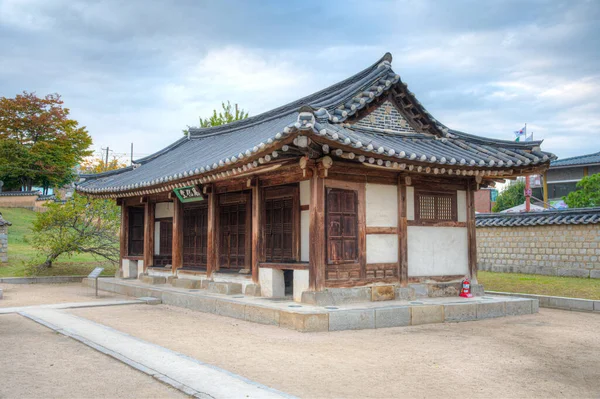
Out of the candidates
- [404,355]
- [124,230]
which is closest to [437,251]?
[404,355]

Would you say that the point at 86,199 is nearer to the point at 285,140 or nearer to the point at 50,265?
the point at 50,265

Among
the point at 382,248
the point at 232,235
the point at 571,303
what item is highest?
the point at 232,235

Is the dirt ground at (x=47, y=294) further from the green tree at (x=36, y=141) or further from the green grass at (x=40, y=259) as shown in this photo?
the green tree at (x=36, y=141)

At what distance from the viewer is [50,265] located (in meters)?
22.1

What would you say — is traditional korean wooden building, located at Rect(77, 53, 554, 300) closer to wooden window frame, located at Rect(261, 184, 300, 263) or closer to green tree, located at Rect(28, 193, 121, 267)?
wooden window frame, located at Rect(261, 184, 300, 263)

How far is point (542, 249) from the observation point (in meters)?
20.7

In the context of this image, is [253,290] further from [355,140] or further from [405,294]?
[355,140]

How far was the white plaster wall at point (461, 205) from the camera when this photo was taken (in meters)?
13.4

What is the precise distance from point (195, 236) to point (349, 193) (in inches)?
251

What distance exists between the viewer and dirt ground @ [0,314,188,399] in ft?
18.7

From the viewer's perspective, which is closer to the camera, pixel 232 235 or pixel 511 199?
pixel 232 235

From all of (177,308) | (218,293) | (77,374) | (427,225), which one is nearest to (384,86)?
(427,225)

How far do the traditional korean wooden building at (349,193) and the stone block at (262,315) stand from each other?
3.47ft

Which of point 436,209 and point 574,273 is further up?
point 436,209
